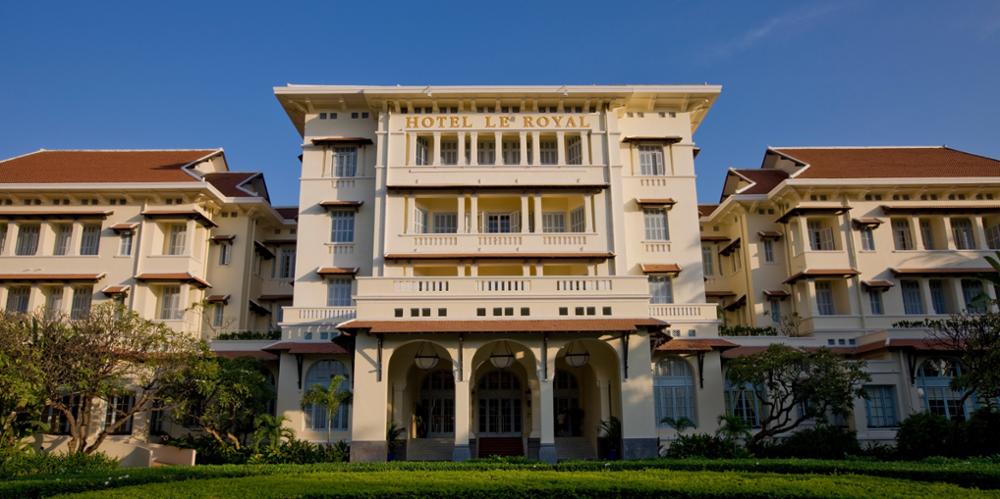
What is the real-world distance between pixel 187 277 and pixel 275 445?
962 centimetres

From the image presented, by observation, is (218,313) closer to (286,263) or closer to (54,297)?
(286,263)

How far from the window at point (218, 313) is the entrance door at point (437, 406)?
9.46 m

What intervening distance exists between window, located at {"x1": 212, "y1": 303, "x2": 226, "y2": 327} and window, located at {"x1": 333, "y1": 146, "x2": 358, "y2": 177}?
24.5ft

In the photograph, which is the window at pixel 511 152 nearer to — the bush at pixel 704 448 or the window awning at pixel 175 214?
the window awning at pixel 175 214

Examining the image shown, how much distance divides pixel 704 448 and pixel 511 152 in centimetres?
1412

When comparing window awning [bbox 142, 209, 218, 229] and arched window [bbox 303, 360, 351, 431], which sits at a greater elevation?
window awning [bbox 142, 209, 218, 229]

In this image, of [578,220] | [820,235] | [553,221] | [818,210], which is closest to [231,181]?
[553,221]

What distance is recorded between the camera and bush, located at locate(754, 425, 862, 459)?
2188 cm

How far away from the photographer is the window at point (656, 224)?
28250 mm

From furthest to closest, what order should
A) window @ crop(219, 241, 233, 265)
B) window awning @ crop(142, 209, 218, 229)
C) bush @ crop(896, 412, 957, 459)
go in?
window @ crop(219, 241, 233, 265) < window awning @ crop(142, 209, 218, 229) < bush @ crop(896, 412, 957, 459)

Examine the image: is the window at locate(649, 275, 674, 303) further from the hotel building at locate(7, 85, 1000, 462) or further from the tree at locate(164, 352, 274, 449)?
the tree at locate(164, 352, 274, 449)

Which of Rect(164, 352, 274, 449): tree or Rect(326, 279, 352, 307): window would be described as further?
Rect(326, 279, 352, 307): window

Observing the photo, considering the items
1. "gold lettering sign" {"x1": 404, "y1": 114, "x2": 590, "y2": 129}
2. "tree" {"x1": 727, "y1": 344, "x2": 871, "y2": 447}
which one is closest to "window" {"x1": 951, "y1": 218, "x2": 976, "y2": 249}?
"tree" {"x1": 727, "y1": 344, "x2": 871, "y2": 447}

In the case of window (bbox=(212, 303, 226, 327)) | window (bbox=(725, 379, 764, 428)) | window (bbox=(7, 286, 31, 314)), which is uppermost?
window (bbox=(7, 286, 31, 314))
